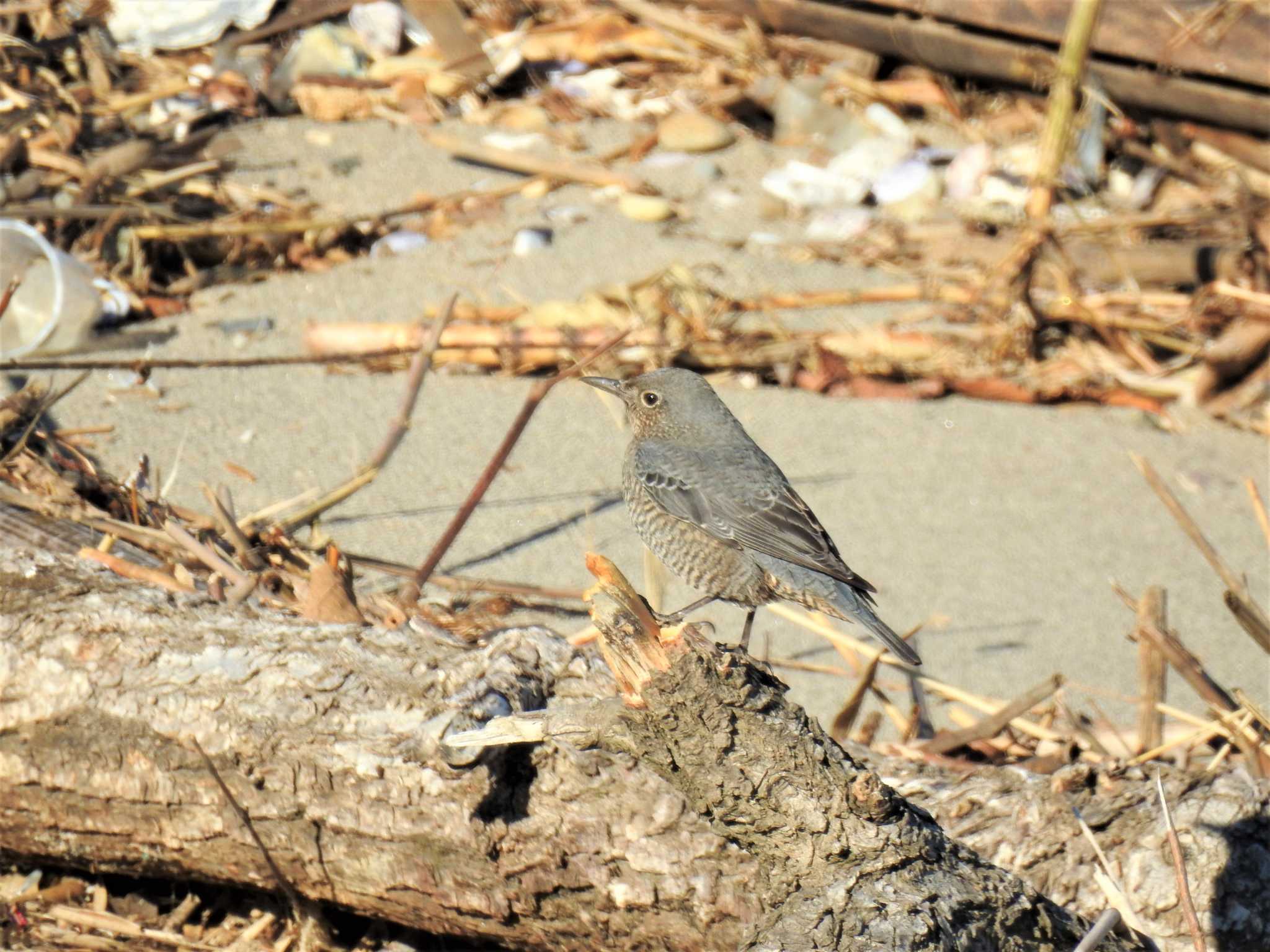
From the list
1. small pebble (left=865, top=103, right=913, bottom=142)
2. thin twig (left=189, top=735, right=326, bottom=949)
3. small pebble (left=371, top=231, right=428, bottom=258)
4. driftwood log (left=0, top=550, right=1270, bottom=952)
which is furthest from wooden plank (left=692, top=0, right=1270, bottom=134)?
thin twig (left=189, top=735, right=326, bottom=949)

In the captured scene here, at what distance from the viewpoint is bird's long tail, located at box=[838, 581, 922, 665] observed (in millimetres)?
3188

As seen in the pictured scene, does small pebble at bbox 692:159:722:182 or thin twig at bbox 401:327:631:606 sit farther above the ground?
thin twig at bbox 401:327:631:606

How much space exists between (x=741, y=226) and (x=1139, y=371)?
1.92 metres

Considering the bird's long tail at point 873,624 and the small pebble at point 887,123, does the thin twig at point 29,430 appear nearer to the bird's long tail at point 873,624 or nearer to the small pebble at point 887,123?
the bird's long tail at point 873,624

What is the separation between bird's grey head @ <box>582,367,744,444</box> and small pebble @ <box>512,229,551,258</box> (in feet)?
7.73

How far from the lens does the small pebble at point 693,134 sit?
716 cm

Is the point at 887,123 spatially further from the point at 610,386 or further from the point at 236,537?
the point at 236,537

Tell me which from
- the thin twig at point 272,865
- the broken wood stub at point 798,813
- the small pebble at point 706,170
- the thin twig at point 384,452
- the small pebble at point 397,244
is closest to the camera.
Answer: the broken wood stub at point 798,813

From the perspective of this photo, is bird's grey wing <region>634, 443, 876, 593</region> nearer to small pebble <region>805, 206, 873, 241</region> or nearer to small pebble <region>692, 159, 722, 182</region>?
small pebble <region>805, 206, 873, 241</region>

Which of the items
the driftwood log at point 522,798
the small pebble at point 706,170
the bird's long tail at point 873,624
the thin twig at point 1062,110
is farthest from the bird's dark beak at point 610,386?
the small pebble at point 706,170

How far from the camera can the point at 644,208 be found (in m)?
6.49

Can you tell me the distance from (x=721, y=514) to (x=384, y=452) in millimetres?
1402

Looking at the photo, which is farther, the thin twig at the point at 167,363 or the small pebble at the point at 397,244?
the small pebble at the point at 397,244

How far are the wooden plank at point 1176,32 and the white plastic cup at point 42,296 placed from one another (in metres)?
4.59
